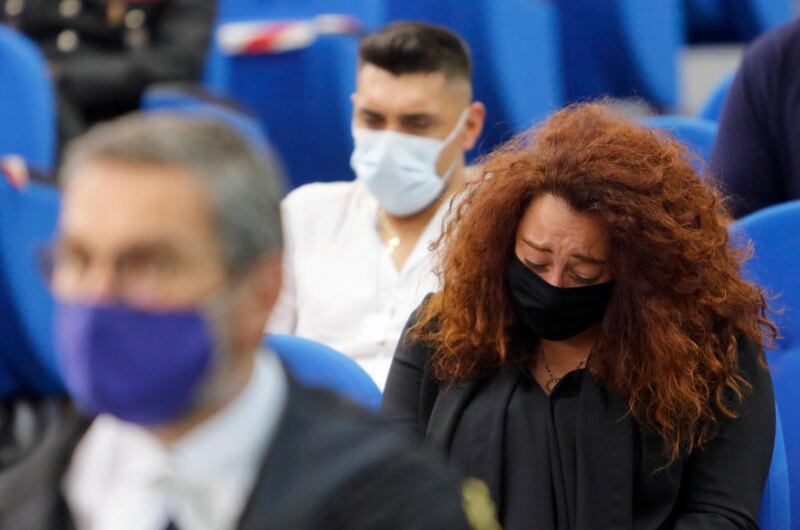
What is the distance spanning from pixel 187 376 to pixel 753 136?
1957mm

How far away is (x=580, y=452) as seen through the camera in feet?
6.68

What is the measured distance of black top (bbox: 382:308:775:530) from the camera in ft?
6.52

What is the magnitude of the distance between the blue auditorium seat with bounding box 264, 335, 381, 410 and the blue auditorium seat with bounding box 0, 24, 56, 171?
5.49 ft

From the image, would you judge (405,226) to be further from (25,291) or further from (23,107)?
(23,107)

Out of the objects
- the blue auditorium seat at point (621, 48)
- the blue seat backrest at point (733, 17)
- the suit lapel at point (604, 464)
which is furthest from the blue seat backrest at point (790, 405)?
the blue seat backrest at point (733, 17)

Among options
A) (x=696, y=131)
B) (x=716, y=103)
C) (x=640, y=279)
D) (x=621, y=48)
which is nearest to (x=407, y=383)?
(x=640, y=279)

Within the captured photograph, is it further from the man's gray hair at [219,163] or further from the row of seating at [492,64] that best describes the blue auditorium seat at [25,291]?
the man's gray hair at [219,163]

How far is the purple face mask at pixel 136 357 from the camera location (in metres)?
1.17

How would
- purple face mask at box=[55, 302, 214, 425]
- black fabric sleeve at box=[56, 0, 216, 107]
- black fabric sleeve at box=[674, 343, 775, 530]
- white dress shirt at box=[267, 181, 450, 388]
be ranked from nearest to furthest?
purple face mask at box=[55, 302, 214, 425] → black fabric sleeve at box=[674, 343, 775, 530] → white dress shirt at box=[267, 181, 450, 388] → black fabric sleeve at box=[56, 0, 216, 107]

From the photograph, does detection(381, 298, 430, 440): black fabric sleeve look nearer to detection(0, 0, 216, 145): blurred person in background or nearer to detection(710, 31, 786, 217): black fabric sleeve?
detection(710, 31, 786, 217): black fabric sleeve

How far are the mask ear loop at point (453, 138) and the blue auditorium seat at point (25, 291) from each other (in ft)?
2.87

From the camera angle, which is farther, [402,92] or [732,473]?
[402,92]

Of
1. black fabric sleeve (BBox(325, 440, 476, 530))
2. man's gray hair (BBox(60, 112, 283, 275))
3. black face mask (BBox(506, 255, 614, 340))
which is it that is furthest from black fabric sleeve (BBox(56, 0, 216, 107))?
black fabric sleeve (BBox(325, 440, 476, 530))

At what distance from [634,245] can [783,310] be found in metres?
0.40
